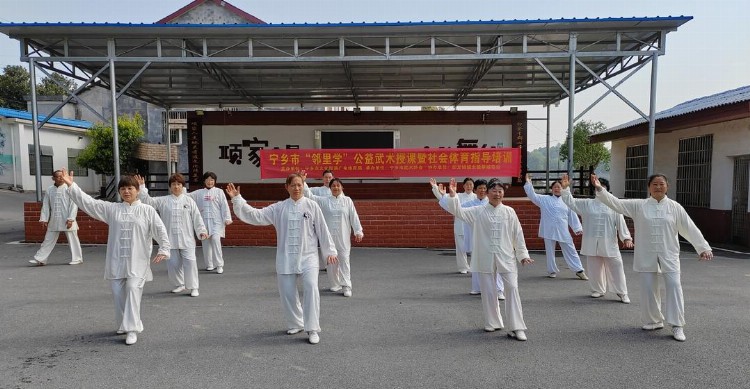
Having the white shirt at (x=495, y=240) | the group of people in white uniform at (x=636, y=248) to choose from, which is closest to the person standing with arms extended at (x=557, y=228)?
the group of people in white uniform at (x=636, y=248)

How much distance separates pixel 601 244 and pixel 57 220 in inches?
352

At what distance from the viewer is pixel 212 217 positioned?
24.4 ft

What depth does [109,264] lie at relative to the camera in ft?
13.9

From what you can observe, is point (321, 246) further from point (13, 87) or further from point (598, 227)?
point (13, 87)

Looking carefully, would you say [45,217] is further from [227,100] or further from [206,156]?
[227,100]

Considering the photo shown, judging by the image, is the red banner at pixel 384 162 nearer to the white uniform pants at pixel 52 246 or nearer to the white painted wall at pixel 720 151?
the white uniform pants at pixel 52 246

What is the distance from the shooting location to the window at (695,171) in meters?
11.0

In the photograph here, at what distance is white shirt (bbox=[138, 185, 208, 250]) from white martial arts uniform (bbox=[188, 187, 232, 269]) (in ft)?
3.64

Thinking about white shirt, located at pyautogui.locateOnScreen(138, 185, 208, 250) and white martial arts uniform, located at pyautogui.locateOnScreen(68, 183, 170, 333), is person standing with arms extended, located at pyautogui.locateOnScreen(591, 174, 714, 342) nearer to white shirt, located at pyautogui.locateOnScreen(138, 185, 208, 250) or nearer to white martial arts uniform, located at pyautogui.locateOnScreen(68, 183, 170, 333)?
white martial arts uniform, located at pyautogui.locateOnScreen(68, 183, 170, 333)

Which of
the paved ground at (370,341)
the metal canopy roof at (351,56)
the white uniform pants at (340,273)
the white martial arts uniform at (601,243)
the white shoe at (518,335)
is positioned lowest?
the paved ground at (370,341)

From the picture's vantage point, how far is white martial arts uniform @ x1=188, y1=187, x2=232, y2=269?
7.38m

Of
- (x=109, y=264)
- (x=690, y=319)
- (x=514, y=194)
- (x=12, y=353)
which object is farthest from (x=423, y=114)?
(x=12, y=353)

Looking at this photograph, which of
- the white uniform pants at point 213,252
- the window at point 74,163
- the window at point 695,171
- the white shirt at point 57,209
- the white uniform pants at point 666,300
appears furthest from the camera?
the window at point 74,163

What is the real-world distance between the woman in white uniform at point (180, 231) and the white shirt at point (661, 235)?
5.18m
